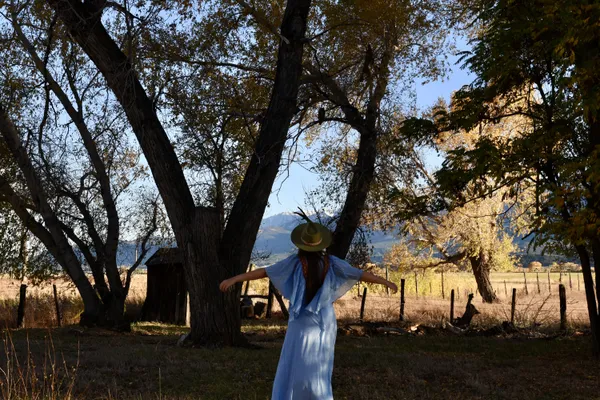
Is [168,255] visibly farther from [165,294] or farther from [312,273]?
[312,273]

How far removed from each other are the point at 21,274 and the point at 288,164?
10.9 meters

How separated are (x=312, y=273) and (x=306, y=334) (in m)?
0.53

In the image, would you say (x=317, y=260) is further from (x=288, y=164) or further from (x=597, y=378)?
(x=288, y=164)

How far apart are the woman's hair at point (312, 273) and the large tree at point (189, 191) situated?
323 inches

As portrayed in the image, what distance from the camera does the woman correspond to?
530cm

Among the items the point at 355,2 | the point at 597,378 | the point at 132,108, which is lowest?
the point at 597,378

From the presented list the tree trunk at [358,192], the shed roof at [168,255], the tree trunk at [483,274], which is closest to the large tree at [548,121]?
the tree trunk at [358,192]

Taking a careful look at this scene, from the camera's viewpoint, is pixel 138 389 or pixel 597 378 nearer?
pixel 138 389

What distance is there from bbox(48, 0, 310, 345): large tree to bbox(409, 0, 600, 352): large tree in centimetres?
330

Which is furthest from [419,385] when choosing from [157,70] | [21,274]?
[21,274]

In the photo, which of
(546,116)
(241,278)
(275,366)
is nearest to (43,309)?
(275,366)

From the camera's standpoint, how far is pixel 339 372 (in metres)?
10.0

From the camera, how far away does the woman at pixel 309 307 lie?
5301mm

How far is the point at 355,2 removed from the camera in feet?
54.4
